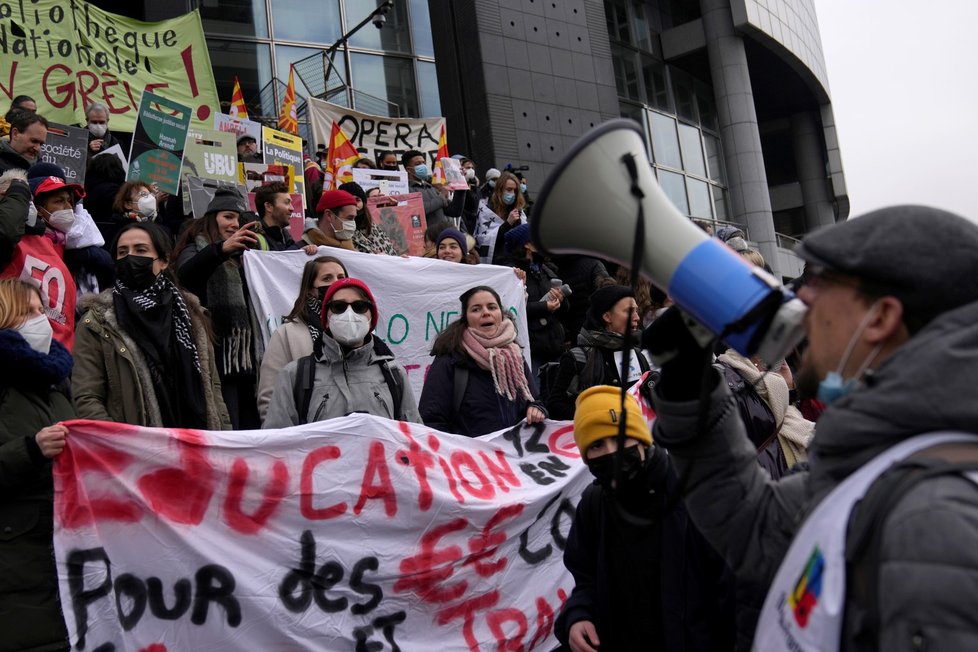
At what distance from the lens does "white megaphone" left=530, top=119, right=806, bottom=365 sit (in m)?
1.52

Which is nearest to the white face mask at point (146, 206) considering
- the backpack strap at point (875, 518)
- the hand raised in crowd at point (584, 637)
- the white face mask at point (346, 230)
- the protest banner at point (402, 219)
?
the white face mask at point (346, 230)

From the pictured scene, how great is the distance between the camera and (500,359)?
15.2ft

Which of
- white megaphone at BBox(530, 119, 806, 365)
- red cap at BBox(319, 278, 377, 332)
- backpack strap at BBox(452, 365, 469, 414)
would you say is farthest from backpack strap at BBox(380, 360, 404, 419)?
white megaphone at BBox(530, 119, 806, 365)

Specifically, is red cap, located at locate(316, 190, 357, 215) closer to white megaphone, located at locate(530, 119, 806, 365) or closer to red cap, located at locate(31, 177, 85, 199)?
red cap, located at locate(31, 177, 85, 199)

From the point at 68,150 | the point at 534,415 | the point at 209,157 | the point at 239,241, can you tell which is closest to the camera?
the point at 534,415

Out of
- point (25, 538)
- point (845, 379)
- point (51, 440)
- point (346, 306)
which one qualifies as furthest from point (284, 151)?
point (845, 379)

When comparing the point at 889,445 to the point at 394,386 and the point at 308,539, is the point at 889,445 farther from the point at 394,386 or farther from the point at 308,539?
the point at 394,386

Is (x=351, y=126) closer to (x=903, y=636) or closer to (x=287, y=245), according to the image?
(x=287, y=245)

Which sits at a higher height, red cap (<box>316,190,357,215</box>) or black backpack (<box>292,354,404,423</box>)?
red cap (<box>316,190,357,215</box>)

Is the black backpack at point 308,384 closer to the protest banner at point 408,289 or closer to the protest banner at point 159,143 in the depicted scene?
the protest banner at point 408,289

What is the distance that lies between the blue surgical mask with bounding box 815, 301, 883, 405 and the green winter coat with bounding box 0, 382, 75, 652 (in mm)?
2609

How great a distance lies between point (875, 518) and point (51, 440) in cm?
272

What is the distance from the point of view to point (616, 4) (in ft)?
65.0

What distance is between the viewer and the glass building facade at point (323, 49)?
14.6 metres
